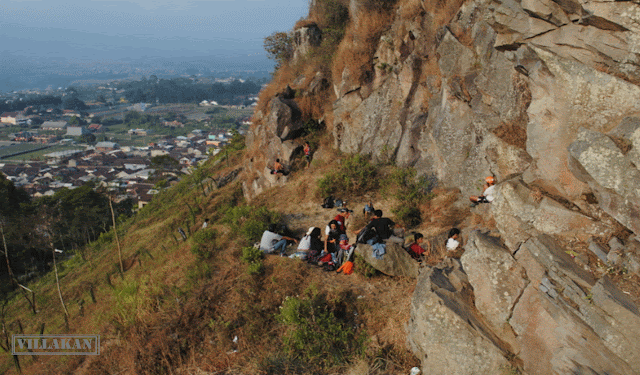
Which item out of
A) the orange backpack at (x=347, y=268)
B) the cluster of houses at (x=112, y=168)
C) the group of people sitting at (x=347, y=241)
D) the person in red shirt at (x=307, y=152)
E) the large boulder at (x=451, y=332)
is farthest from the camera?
the cluster of houses at (x=112, y=168)

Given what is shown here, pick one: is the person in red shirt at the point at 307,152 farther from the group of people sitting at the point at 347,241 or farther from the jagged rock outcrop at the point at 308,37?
the jagged rock outcrop at the point at 308,37

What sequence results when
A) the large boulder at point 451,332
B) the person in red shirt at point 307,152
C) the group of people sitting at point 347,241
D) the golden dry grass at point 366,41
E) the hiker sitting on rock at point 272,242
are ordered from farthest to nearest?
the person in red shirt at point 307,152 < the golden dry grass at point 366,41 < the hiker sitting on rock at point 272,242 < the group of people sitting at point 347,241 < the large boulder at point 451,332

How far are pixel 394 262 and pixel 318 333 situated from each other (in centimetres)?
214

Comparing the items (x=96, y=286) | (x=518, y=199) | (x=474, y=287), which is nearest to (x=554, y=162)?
(x=518, y=199)

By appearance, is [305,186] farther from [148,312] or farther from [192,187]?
[192,187]

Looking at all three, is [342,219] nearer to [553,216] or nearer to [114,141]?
[553,216]

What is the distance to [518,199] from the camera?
18.7 feet

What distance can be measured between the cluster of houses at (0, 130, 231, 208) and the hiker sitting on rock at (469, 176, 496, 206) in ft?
103

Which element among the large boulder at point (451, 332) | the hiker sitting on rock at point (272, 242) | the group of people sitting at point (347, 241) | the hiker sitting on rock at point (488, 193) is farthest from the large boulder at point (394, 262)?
the hiker sitting on rock at point (272, 242)

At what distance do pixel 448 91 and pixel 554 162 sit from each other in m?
4.50

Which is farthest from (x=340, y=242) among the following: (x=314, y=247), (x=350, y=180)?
(x=350, y=180)

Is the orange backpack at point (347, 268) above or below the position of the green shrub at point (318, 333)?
above

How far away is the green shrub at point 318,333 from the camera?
589 centimetres

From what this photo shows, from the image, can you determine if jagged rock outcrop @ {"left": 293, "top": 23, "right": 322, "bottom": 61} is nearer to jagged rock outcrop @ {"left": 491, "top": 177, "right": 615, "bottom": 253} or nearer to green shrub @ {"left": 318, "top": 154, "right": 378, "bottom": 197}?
green shrub @ {"left": 318, "top": 154, "right": 378, "bottom": 197}
